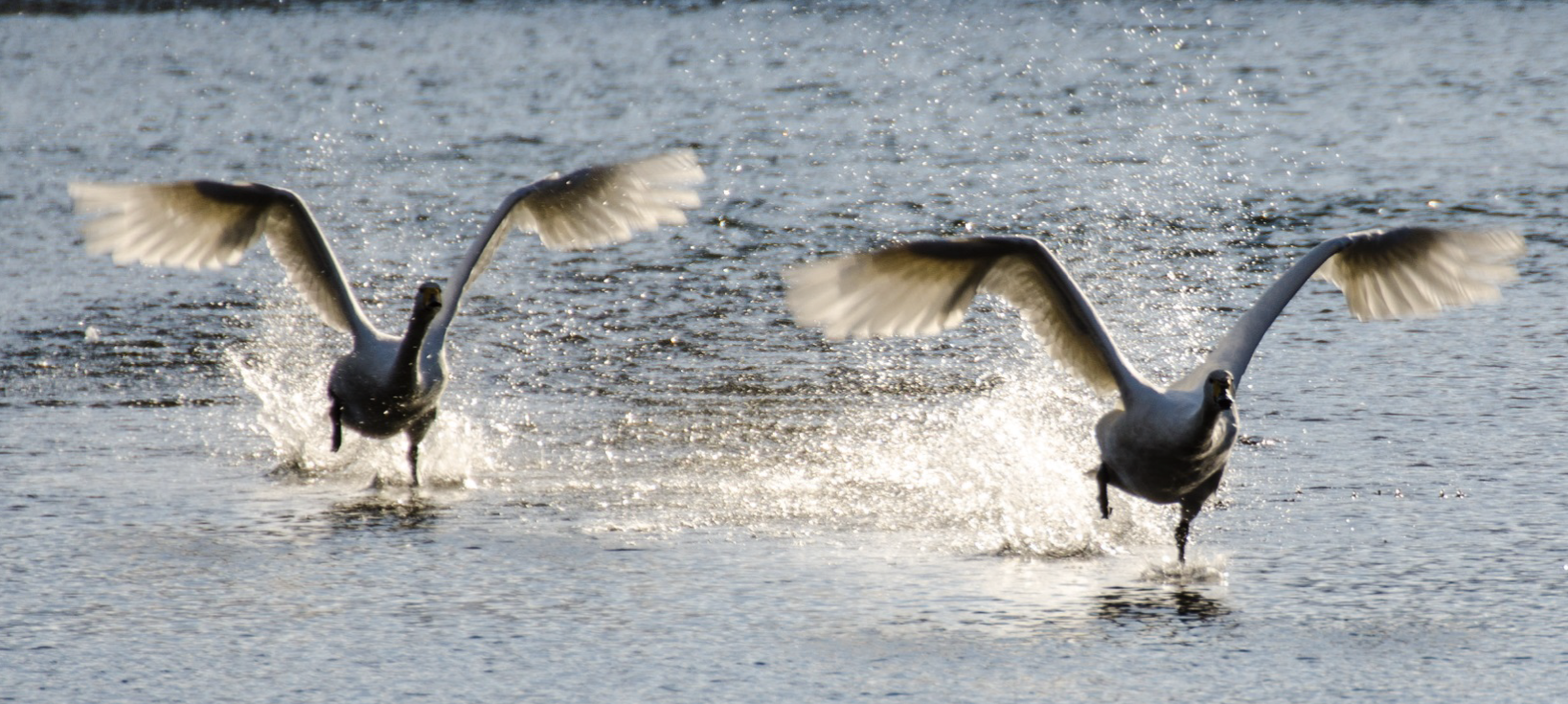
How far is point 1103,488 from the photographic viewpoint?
23.7 feet

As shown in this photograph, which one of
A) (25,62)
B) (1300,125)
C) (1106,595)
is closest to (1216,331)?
(1106,595)

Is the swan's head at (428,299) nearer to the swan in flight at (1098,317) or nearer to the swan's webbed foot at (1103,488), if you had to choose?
the swan in flight at (1098,317)

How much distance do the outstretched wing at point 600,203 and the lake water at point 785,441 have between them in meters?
0.75

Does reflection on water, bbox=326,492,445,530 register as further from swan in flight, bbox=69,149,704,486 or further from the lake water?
swan in flight, bbox=69,149,704,486

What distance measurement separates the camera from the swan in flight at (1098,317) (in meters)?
6.79

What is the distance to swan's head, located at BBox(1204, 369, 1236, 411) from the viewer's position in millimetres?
6449

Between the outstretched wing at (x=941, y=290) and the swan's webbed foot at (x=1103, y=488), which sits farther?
the swan's webbed foot at (x=1103, y=488)

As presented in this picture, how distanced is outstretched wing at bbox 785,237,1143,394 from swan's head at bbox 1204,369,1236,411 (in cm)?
45

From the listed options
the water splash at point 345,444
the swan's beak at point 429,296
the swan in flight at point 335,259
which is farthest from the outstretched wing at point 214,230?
the swan's beak at point 429,296

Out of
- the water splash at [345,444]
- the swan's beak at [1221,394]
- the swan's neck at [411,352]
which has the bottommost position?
→ the water splash at [345,444]

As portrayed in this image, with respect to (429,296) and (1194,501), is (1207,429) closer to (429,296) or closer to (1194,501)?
(1194,501)

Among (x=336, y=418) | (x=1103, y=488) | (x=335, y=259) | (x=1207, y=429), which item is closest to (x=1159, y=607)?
(x=1207, y=429)

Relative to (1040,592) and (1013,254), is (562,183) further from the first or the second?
(1040,592)

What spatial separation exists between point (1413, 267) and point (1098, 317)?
58.1 inches
